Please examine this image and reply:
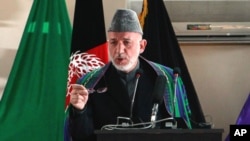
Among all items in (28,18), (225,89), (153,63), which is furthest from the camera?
(225,89)

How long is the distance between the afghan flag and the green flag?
0.51 metres

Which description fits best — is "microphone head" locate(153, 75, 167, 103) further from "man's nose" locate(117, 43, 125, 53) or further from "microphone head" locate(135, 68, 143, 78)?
"man's nose" locate(117, 43, 125, 53)

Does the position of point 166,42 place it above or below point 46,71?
above

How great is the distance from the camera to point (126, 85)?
1938mm

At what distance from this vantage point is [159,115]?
6.03 feet

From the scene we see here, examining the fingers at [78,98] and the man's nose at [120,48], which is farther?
the man's nose at [120,48]

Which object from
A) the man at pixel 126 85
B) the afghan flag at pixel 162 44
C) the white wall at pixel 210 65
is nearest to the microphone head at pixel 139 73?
the man at pixel 126 85

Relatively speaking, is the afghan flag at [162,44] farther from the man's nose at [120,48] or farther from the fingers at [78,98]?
the fingers at [78,98]

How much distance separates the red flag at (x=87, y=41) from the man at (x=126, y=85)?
0.15m

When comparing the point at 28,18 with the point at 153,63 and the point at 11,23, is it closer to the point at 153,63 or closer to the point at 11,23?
the point at 11,23

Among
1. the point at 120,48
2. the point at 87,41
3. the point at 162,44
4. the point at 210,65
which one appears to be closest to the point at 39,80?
the point at 87,41

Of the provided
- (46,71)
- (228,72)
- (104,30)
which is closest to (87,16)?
(104,30)

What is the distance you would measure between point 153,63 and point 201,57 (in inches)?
27.3

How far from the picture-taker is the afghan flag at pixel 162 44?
225cm
